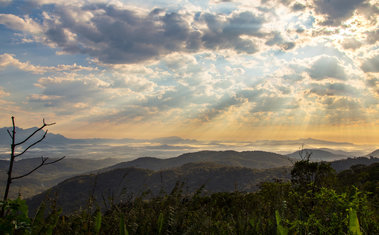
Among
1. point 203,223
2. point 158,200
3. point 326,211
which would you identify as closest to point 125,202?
point 158,200

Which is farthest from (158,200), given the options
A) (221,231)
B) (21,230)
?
(21,230)

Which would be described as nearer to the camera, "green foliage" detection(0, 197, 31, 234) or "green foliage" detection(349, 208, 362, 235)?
"green foliage" detection(0, 197, 31, 234)

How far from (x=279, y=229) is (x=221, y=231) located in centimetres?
115

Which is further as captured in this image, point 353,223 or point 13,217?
point 353,223

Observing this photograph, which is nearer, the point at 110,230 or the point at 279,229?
the point at 279,229

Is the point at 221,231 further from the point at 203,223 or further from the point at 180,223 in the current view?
the point at 180,223

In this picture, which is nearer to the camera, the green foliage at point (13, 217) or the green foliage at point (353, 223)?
the green foliage at point (13, 217)

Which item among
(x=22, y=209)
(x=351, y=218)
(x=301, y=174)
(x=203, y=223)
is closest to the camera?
(x=22, y=209)

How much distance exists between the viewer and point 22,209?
2684mm

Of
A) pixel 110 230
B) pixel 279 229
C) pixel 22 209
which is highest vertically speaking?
pixel 22 209

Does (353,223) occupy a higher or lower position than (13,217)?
lower

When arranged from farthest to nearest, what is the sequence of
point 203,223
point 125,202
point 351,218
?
point 125,202 < point 203,223 < point 351,218

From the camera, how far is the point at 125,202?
5.14 m

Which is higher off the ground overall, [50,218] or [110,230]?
[50,218]
